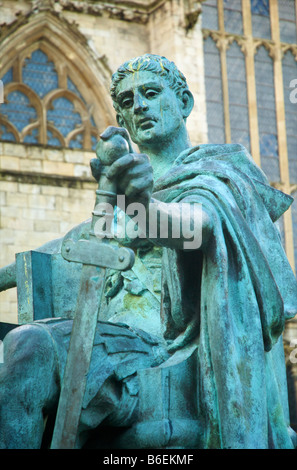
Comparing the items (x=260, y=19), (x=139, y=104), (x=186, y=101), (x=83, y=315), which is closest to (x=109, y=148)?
(x=83, y=315)

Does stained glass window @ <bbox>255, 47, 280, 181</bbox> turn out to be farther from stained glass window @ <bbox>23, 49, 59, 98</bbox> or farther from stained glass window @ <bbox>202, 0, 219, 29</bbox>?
stained glass window @ <bbox>23, 49, 59, 98</bbox>

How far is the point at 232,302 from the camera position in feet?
13.7

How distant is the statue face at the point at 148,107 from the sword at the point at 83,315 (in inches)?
34.5

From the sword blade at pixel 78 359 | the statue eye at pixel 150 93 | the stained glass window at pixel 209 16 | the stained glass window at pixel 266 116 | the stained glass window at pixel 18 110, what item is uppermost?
the stained glass window at pixel 209 16

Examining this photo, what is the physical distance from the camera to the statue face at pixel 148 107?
4.68 m

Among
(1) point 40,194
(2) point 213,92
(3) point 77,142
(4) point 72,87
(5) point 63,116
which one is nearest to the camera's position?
(1) point 40,194

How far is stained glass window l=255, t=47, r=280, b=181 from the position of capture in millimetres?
23438

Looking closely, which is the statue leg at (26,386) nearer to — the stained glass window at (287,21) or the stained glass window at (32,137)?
the stained glass window at (32,137)

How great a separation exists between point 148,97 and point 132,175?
0.90 meters

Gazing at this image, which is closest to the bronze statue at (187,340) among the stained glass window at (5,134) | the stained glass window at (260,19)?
the stained glass window at (5,134)

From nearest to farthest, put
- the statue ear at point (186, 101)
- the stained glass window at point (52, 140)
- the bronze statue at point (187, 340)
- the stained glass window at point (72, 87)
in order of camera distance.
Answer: the bronze statue at point (187, 340) < the statue ear at point (186, 101) < the stained glass window at point (52, 140) < the stained glass window at point (72, 87)

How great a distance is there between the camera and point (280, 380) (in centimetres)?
453

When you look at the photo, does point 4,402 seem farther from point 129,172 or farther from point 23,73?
point 23,73

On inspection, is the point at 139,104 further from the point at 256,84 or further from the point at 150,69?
the point at 256,84
